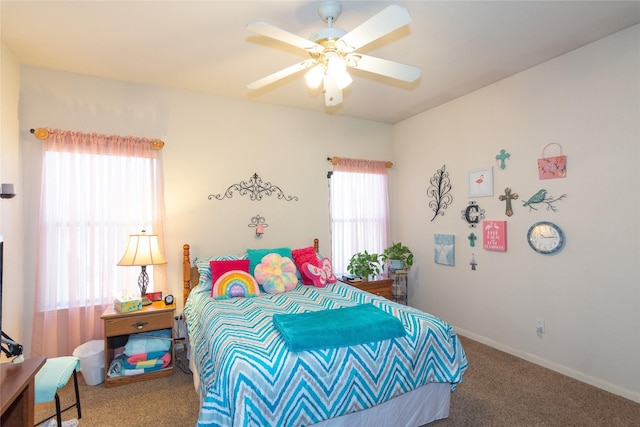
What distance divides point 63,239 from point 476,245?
157 inches

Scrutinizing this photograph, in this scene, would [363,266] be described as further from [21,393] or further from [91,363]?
[21,393]

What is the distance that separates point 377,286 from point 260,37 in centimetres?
280

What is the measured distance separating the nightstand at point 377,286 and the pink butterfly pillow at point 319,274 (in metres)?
0.58

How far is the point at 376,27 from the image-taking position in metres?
1.60

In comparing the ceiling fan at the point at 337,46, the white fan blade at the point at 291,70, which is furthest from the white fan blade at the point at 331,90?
the white fan blade at the point at 291,70

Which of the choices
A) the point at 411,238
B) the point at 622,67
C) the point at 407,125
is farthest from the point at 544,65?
the point at 411,238

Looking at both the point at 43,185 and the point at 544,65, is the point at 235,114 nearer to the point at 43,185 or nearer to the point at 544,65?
the point at 43,185

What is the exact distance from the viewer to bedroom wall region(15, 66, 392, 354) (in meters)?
2.86

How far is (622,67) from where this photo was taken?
Result: 92.9 inches

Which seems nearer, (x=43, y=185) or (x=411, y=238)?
(x=43, y=185)

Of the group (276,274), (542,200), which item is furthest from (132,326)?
(542,200)

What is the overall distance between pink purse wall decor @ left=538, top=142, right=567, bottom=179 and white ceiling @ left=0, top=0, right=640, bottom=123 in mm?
860

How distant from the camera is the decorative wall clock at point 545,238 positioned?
8.89 feet

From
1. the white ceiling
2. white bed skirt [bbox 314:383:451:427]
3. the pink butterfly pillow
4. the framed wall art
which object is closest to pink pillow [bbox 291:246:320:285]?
the pink butterfly pillow
